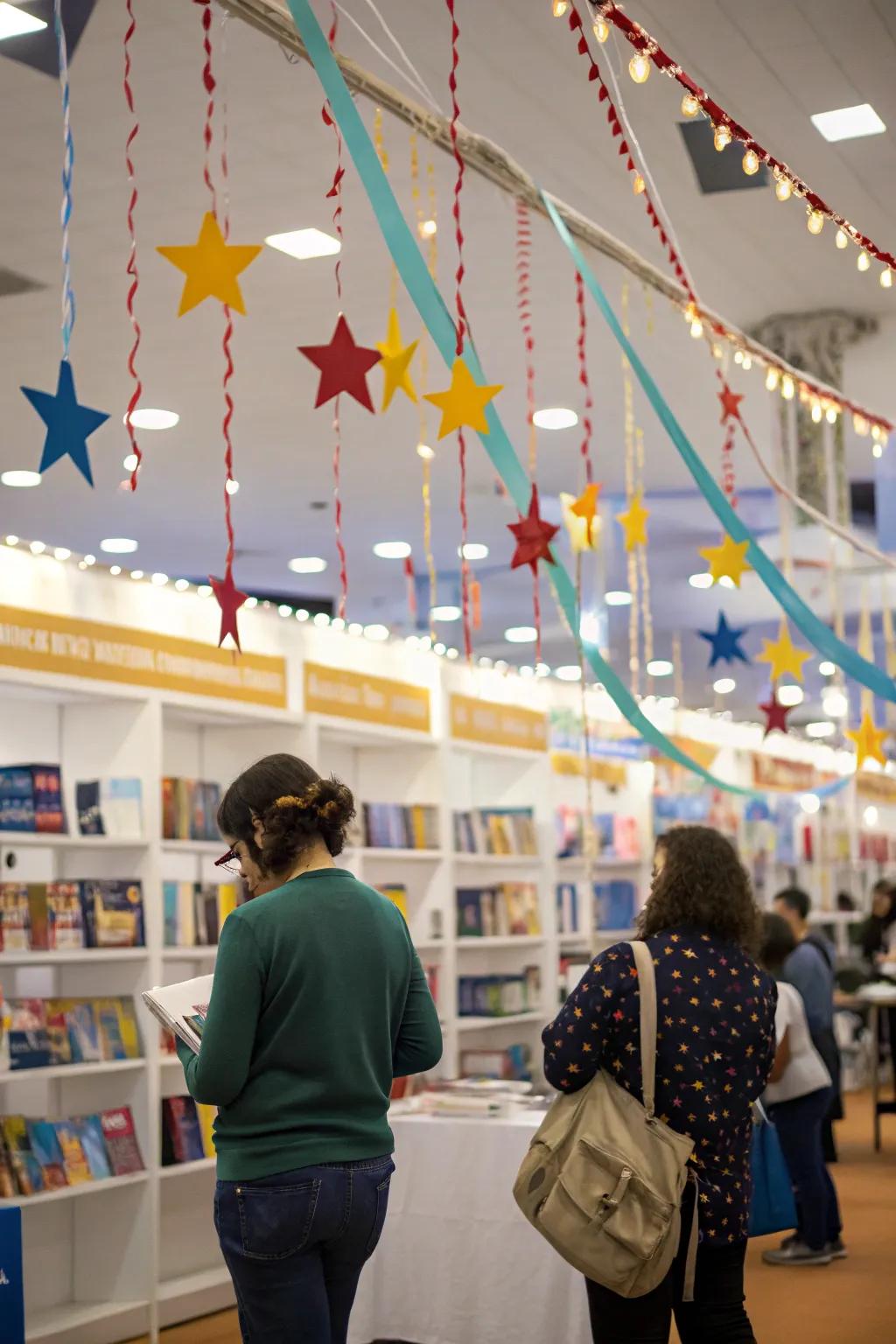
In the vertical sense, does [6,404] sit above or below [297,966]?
above

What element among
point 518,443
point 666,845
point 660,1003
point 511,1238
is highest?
point 518,443

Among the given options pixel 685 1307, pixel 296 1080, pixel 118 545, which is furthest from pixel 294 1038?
pixel 118 545

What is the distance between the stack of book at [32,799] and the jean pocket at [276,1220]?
113 inches

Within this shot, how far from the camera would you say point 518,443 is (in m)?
9.38

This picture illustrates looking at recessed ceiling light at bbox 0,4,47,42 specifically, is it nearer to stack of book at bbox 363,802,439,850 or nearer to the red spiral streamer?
the red spiral streamer

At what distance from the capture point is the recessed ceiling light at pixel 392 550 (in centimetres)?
1202

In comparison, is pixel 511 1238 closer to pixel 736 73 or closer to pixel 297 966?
pixel 297 966

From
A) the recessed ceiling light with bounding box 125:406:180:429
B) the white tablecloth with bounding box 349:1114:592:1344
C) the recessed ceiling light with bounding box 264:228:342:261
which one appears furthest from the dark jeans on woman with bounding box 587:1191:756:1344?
the recessed ceiling light with bounding box 125:406:180:429

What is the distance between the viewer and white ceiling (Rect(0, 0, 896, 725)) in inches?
200

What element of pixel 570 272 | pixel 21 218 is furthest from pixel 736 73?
pixel 21 218

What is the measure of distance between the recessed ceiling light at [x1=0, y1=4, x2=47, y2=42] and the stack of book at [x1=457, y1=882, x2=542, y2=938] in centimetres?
425

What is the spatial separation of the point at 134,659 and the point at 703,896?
2825mm

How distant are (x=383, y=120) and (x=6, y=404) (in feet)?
11.5

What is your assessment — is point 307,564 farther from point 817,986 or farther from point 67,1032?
point 67,1032
